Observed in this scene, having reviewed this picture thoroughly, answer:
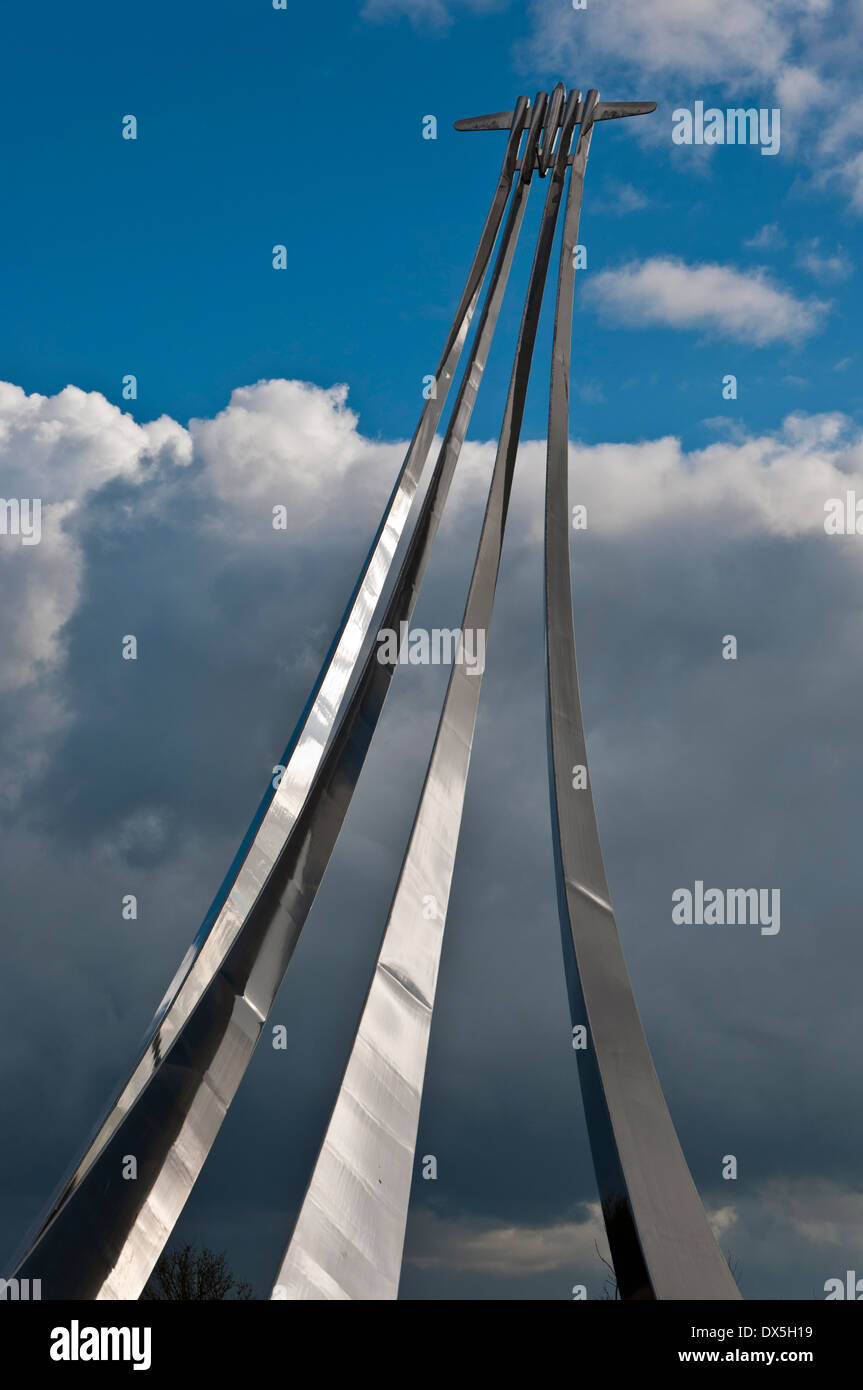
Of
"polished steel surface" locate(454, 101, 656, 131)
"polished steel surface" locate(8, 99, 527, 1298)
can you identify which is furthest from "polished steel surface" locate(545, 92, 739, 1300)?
"polished steel surface" locate(454, 101, 656, 131)

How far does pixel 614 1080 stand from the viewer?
848 centimetres

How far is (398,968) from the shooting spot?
Answer: 10.0 m

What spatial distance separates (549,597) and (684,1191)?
6691 millimetres

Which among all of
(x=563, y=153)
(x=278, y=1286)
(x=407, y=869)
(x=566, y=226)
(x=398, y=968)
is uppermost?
(x=563, y=153)

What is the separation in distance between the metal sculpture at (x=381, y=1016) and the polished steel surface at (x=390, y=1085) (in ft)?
0.05

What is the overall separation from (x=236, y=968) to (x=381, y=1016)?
55.2 inches

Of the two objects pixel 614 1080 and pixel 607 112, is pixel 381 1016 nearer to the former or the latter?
pixel 614 1080

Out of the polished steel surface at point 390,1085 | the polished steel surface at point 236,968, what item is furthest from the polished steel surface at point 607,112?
the polished steel surface at point 390,1085

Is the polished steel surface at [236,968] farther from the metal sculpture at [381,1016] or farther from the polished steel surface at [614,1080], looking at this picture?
the polished steel surface at [614,1080]

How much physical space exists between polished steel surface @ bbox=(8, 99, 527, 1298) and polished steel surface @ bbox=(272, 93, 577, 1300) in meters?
1.05

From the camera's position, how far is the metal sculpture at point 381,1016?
24.7 feet

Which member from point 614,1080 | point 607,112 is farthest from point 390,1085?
point 607,112
